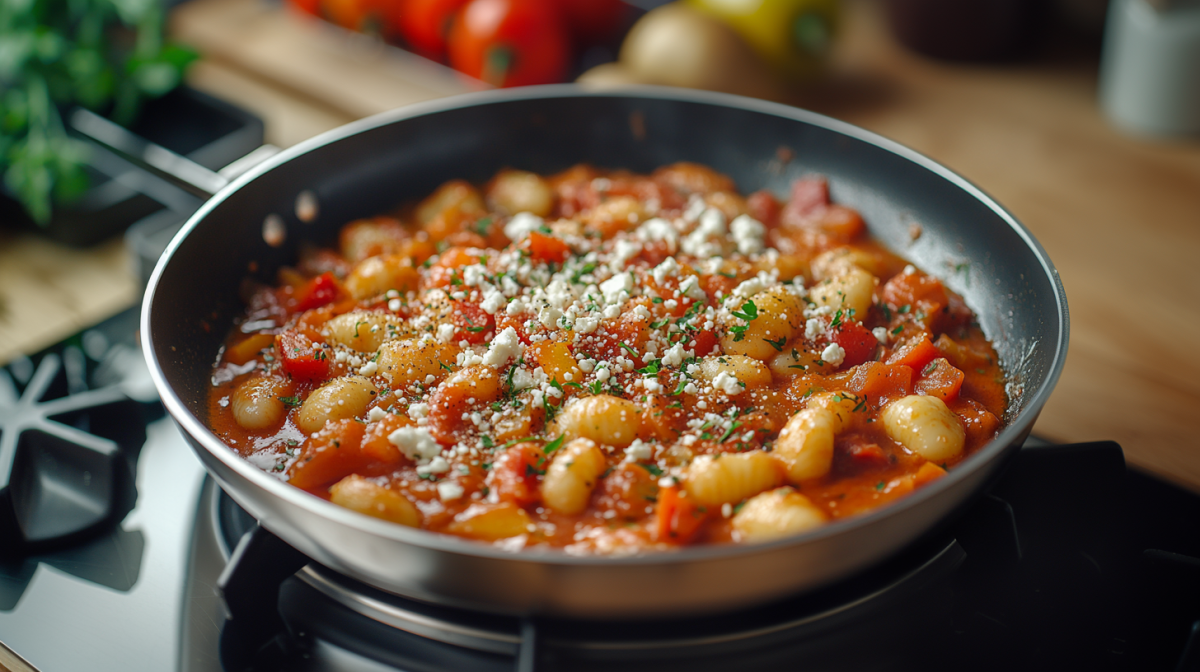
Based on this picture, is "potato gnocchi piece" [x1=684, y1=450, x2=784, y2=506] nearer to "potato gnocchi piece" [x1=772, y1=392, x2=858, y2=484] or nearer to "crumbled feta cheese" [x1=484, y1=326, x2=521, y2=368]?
"potato gnocchi piece" [x1=772, y1=392, x2=858, y2=484]

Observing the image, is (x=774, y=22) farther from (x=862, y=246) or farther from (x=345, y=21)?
A: (x=345, y=21)

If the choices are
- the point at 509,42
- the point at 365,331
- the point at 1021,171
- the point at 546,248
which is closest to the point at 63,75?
the point at 509,42

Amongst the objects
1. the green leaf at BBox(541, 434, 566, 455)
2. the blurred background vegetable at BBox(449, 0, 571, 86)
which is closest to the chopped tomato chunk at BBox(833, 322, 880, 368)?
the green leaf at BBox(541, 434, 566, 455)

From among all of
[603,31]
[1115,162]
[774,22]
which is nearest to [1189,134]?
[1115,162]

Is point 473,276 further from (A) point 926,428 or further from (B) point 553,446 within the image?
(A) point 926,428

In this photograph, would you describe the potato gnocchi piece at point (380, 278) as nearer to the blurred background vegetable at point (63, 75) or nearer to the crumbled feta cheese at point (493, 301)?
the crumbled feta cheese at point (493, 301)
